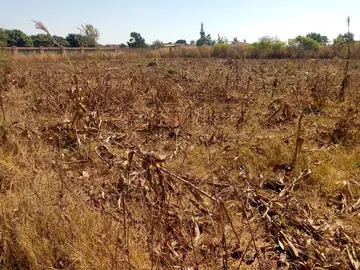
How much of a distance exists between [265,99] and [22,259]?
16.8 feet

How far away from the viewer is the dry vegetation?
160cm

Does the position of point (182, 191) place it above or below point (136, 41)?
below

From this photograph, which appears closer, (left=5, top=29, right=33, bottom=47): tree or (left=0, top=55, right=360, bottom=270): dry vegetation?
(left=0, top=55, right=360, bottom=270): dry vegetation

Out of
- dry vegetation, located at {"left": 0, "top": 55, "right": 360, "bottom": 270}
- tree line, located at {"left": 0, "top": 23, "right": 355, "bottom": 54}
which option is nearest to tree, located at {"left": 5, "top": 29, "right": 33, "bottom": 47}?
tree line, located at {"left": 0, "top": 23, "right": 355, "bottom": 54}

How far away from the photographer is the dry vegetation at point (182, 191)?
1602 mm

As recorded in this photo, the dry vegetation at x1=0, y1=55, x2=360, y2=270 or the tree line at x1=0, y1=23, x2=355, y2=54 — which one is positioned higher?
the tree line at x1=0, y1=23, x2=355, y2=54

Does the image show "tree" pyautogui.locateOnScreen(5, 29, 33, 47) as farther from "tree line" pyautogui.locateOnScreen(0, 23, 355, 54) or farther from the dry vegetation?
the dry vegetation

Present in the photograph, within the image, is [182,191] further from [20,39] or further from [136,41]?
[136,41]

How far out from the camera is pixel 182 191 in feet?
5.55

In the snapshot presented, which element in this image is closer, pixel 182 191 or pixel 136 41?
pixel 182 191

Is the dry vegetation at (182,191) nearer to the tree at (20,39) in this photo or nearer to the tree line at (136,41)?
the tree line at (136,41)

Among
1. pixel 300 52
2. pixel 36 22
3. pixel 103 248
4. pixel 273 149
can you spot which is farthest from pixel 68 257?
pixel 300 52

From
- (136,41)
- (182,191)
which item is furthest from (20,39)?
(182,191)

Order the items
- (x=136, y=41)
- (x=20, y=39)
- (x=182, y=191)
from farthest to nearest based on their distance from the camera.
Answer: (x=136, y=41) < (x=20, y=39) < (x=182, y=191)
